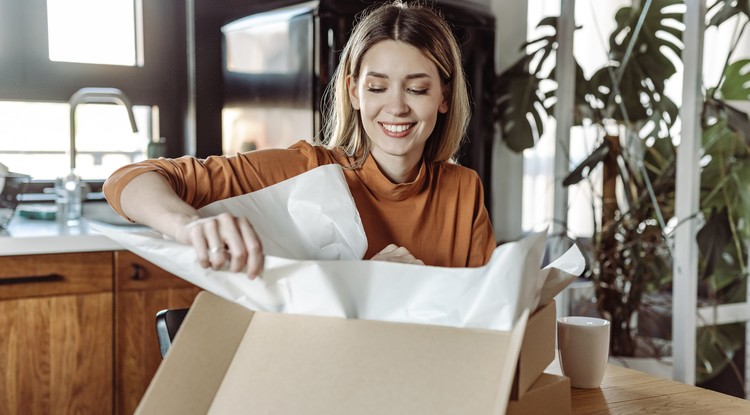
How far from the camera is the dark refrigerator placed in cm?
272

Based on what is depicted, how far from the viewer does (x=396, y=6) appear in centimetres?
147

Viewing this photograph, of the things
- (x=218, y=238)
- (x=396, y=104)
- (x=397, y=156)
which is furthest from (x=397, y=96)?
(x=218, y=238)

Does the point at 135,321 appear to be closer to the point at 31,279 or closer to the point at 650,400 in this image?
the point at 31,279

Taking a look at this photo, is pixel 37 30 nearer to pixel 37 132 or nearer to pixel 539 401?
pixel 37 132

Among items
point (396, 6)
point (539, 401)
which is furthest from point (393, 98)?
point (539, 401)

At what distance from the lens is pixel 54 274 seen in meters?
2.17

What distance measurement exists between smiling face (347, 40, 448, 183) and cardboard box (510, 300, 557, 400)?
0.64m

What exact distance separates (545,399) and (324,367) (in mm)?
230

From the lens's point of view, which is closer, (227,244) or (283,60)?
(227,244)

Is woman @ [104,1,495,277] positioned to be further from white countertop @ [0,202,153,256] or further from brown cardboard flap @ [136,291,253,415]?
white countertop @ [0,202,153,256]

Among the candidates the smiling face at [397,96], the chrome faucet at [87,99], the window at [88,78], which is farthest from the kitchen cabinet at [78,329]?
the smiling face at [397,96]

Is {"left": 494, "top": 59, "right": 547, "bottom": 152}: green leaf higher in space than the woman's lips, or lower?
higher

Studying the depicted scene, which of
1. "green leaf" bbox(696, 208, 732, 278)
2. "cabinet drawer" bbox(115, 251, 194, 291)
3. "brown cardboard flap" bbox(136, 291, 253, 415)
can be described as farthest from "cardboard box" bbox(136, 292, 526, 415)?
"green leaf" bbox(696, 208, 732, 278)

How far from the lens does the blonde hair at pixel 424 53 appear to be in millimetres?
1358
